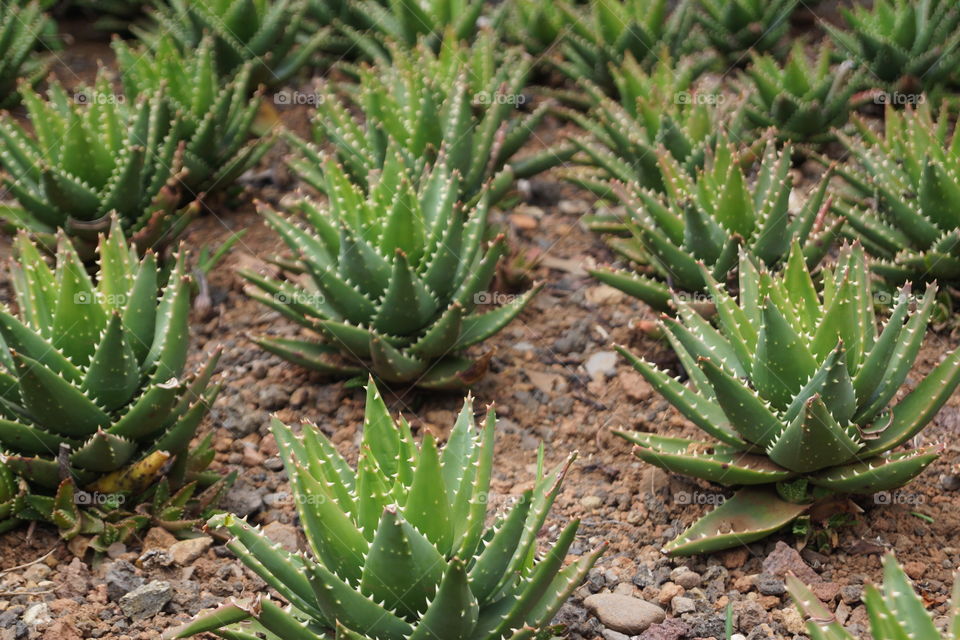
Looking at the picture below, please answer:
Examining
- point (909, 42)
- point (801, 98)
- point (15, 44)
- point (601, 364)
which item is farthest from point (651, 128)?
point (15, 44)

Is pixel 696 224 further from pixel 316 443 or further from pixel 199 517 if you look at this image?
pixel 199 517

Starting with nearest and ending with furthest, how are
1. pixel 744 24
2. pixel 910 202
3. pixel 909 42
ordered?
pixel 910 202
pixel 909 42
pixel 744 24

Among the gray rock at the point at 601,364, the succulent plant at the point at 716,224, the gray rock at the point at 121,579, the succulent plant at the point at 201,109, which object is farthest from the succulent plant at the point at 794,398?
the succulent plant at the point at 201,109

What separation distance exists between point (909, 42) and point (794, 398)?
114 inches

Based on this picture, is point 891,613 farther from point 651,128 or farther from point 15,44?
point 15,44

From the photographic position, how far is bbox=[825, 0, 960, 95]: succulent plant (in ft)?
16.7

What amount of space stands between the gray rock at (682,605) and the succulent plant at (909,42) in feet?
10.5

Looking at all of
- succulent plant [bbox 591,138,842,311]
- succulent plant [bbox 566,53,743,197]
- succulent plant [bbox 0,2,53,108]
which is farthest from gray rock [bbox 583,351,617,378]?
succulent plant [bbox 0,2,53,108]

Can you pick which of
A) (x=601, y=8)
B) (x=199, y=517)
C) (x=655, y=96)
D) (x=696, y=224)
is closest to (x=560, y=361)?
(x=696, y=224)

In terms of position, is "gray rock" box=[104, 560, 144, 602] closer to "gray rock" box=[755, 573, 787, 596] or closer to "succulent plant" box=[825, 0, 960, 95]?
"gray rock" box=[755, 573, 787, 596]

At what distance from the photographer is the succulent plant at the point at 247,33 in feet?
17.6

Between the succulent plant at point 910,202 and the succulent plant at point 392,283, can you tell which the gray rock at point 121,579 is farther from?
the succulent plant at point 910,202

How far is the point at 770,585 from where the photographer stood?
10.0ft

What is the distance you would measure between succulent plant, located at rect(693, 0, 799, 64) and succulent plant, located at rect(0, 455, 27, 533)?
4187 millimetres
